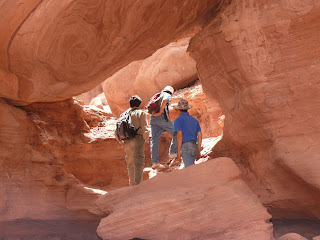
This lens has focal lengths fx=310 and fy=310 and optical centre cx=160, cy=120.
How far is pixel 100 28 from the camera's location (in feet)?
14.3

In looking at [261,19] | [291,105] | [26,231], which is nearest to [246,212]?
[291,105]

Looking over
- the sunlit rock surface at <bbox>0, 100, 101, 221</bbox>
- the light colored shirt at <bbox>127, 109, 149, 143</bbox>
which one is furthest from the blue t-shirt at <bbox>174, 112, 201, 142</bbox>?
the sunlit rock surface at <bbox>0, 100, 101, 221</bbox>

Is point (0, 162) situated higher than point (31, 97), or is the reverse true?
point (31, 97)

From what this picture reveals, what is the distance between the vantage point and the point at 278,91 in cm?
373

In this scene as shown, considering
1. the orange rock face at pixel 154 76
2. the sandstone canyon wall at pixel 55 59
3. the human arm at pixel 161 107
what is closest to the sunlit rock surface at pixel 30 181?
the sandstone canyon wall at pixel 55 59

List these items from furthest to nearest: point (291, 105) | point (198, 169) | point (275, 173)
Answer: point (275, 173), point (291, 105), point (198, 169)

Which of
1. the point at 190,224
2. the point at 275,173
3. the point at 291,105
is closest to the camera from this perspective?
the point at 190,224

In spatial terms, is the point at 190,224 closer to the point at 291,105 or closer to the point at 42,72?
the point at 291,105

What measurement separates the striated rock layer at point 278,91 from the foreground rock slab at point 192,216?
0.88m

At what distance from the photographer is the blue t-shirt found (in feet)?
14.1

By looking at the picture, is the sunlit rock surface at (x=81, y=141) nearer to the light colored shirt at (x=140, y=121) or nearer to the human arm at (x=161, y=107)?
the light colored shirt at (x=140, y=121)

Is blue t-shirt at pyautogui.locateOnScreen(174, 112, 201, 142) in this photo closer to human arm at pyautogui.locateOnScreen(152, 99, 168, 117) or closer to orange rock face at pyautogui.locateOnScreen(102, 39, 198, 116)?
human arm at pyautogui.locateOnScreen(152, 99, 168, 117)

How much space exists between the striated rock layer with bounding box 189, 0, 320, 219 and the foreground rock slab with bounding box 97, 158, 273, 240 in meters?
0.88

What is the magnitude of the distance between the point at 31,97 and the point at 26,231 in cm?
205
